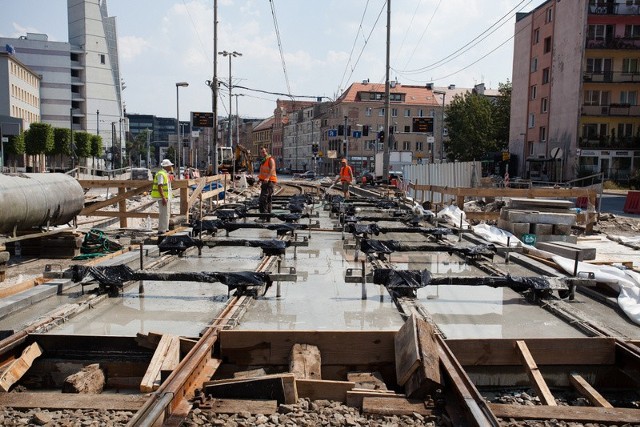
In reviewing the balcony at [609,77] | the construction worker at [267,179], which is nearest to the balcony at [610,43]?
the balcony at [609,77]

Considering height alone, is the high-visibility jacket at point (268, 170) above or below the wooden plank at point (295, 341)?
above

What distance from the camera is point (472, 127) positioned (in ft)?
217

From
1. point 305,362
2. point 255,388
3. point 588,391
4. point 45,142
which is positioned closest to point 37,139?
point 45,142

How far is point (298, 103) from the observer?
133 metres

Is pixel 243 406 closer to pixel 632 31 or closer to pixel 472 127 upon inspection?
pixel 632 31

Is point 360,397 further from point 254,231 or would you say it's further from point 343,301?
point 254,231

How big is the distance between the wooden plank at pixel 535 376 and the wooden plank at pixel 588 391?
0.94 feet

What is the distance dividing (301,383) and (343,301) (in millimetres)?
2747

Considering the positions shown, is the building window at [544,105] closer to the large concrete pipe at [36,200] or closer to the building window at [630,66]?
the building window at [630,66]

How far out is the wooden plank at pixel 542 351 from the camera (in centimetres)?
536

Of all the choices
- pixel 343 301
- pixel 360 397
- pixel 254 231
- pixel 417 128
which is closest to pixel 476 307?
pixel 343 301

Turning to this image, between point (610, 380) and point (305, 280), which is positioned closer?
point (610, 380)

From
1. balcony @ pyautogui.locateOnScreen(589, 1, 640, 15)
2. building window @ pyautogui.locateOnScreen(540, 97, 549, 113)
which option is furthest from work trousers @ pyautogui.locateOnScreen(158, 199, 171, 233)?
building window @ pyautogui.locateOnScreen(540, 97, 549, 113)

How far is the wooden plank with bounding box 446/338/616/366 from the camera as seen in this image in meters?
5.36
